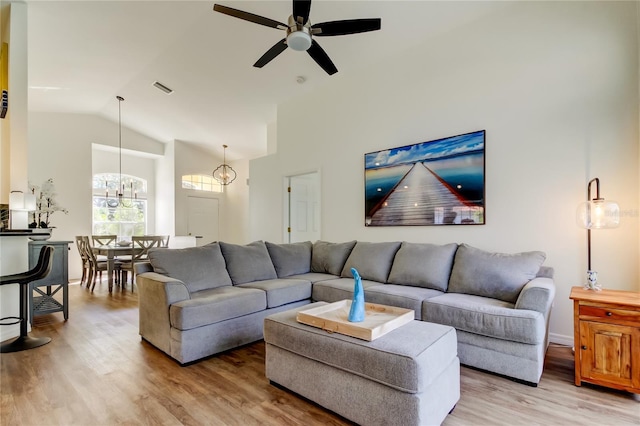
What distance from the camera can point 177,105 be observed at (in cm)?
629

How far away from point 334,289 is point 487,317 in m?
1.42

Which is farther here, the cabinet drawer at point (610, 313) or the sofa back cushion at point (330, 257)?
the sofa back cushion at point (330, 257)

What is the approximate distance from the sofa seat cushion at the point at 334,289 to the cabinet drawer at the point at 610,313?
64.9 inches

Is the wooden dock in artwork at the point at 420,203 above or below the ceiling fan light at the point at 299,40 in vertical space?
below

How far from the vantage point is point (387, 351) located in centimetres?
163

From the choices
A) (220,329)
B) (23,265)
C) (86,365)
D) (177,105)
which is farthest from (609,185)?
(177,105)

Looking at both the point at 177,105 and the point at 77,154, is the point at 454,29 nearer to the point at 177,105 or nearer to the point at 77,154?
the point at 177,105

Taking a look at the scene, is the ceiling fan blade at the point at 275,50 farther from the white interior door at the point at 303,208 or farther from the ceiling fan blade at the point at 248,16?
the white interior door at the point at 303,208

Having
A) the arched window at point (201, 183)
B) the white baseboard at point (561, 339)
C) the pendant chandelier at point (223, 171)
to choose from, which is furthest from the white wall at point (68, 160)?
the white baseboard at point (561, 339)

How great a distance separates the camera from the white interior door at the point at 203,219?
837 centimetres

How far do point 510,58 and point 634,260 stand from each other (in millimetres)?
2212

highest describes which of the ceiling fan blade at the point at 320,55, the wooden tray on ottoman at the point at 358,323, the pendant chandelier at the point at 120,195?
the ceiling fan blade at the point at 320,55

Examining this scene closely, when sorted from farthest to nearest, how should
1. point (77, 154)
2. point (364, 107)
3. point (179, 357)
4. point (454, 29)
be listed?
point (77, 154), point (364, 107), point (454, 29), point (179, 357)

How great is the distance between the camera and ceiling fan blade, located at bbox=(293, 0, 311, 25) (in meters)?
2.46
